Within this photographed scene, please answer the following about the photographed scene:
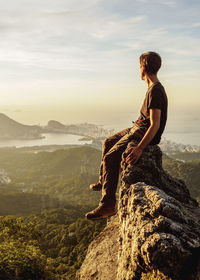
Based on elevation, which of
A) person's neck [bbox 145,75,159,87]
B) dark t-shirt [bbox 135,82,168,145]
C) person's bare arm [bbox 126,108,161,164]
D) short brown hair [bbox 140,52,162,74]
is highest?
short brown hair [bbox 140,52,162,74]

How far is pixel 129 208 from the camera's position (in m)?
4.26

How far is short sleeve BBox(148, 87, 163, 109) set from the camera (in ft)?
14.5

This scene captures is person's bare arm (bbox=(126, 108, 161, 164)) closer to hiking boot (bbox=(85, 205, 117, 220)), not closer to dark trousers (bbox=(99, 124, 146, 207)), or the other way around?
dark trousers (bbox=(99, 124, 146, 207))

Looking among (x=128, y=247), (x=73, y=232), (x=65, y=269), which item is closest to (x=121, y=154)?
(x=128, y=247)

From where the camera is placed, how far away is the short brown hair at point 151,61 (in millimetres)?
4595

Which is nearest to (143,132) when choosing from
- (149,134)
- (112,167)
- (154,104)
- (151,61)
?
(149,134)

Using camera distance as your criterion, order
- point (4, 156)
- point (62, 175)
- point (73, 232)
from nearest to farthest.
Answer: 1. point (73, 232)
2. point (62, 175)
3. point (4, 156)

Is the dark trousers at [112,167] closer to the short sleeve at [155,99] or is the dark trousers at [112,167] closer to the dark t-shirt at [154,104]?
the dark t-shirt at [154,104]

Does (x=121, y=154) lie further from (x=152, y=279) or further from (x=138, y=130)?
(x=152, y=279)

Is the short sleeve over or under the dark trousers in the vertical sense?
over

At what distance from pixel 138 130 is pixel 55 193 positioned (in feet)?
407

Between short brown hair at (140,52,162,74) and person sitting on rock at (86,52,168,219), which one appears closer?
person sitting on rock at (86,52,168,219)

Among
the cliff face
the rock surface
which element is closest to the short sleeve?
the cliff face

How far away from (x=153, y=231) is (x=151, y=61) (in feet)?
10.6
